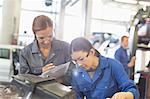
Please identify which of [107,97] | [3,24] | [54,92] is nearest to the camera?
[54,92]

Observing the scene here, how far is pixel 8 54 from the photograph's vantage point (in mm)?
5691

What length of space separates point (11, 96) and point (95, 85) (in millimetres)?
615

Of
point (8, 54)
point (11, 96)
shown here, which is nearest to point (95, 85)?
point (11, 96)

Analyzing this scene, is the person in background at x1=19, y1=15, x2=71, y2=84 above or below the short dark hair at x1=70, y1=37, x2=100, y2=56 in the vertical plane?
below

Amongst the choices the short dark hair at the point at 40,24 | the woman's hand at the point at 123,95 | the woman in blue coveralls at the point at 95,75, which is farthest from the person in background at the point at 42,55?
the woman's hand at the point at 123,95

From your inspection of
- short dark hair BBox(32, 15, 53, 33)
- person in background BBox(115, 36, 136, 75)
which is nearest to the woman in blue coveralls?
short dark hair BBox(32, 15, 53, 33)

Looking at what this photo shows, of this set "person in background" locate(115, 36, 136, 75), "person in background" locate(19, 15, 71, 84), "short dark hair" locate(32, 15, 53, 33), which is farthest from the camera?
"person in background" locate(115, 36, 136, 75)

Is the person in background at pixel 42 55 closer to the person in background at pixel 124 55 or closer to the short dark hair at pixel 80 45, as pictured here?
the short dark hair at pixel 80 45

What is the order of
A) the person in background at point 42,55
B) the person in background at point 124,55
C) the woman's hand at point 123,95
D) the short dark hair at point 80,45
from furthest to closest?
the person in background at point 124,55, the person in background at point 42,55, the short dark hair at point 80,45, the woman's hand at point 123,95

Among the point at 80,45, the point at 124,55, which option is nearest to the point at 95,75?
the point at 80,45

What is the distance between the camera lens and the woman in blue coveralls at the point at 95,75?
5.58 feet

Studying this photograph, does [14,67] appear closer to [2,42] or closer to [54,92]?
[2,42]

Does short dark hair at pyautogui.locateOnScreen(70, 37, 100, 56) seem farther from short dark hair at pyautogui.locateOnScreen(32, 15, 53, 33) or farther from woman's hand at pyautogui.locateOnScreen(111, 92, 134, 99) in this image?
short dark hair at pyautogui.locateOnScreen(32, 15, 53, 33)

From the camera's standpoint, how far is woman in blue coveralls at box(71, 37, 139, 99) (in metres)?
1.70
